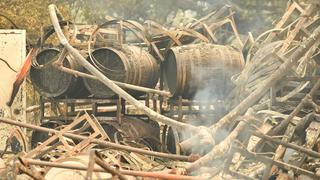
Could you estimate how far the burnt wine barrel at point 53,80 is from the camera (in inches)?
407

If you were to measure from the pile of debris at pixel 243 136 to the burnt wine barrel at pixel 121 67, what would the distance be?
1.29ft

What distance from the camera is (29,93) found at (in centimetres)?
1681

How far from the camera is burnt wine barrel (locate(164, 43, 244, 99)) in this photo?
9.79m

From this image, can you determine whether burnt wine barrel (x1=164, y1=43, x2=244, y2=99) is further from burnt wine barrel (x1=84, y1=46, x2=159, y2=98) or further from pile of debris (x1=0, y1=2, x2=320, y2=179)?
burnt wine barrel (x1=84, y1=46, x2=159, y2=98)

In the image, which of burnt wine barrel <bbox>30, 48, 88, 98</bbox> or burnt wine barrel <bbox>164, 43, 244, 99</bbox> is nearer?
burnt wine barrel <bbox>164, 43, 244, 99</bbox>

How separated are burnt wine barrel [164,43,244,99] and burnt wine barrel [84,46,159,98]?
447mm

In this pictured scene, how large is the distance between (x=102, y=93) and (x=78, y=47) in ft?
3.14

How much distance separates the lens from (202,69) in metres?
9.87

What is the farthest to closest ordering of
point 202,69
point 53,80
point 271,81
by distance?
point 53,80
point 202,69
point 271,81

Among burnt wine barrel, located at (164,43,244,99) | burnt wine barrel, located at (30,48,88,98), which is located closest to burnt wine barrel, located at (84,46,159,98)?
burnt wine barrel, located at (30,48,88,98)

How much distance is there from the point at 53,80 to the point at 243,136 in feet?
18.1

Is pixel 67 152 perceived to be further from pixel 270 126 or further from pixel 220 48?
pixel 220 48

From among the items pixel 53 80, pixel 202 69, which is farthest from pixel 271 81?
pixel 53 80

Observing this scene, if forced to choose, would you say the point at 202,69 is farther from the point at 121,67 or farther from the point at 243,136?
the point at 243,136
